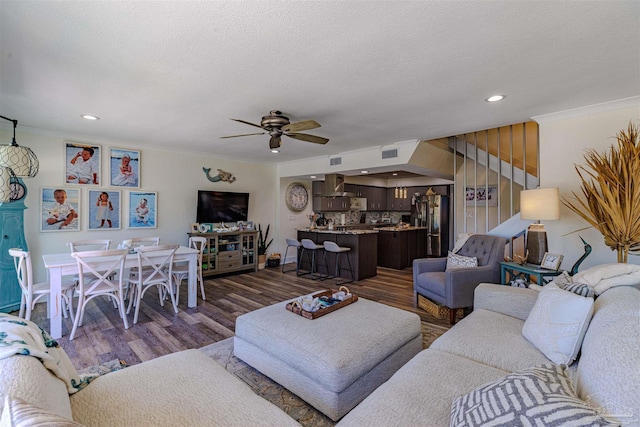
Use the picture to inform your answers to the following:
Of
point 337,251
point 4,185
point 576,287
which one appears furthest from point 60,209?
point 576,287

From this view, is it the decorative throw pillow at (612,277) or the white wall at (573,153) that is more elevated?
the white wall at (573,153)

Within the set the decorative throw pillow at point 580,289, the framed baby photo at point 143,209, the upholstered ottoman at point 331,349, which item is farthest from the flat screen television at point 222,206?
the decorative throw pillow at point 580,289

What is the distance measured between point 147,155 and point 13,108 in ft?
6.44

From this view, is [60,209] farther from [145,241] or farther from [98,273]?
[98,273]

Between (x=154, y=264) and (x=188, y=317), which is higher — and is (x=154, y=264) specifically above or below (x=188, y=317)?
above

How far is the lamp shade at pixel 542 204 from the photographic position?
285 cm

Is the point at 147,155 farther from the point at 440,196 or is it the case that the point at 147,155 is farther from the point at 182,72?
the point at 440,196

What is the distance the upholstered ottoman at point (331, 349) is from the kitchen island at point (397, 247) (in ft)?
14.0

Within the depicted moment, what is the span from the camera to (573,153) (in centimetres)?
321

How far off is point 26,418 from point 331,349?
1474 mm

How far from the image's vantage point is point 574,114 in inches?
125

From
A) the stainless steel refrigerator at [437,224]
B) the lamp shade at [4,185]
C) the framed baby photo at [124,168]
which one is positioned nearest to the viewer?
the lamp shade at [4,185]

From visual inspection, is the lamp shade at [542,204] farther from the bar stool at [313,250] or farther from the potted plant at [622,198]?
the bar stool at [313,250]

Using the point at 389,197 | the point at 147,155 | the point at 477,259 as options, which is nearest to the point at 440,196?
the point at 389,197
